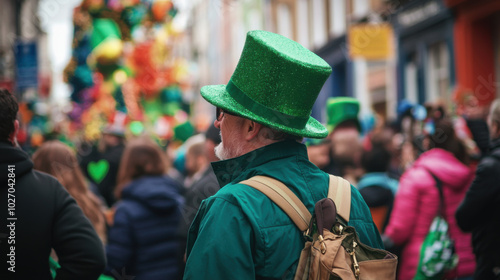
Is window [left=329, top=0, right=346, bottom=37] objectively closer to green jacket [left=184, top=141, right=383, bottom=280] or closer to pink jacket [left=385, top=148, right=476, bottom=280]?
pink jacket [left=385, top=148, right=476, bottom=280]

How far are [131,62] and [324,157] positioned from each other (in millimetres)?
13675

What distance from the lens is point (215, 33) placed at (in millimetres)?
36844

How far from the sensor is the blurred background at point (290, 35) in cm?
1226

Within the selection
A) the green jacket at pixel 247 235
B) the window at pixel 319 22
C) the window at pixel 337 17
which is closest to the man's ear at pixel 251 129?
the green jacket at pixel 247 235

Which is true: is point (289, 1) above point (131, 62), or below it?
above

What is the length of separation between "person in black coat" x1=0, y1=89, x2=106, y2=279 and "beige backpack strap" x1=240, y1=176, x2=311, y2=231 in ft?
3.42

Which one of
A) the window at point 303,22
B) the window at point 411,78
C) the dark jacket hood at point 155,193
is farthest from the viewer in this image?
the window at point 303,22

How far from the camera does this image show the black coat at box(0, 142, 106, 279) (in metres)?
2.60

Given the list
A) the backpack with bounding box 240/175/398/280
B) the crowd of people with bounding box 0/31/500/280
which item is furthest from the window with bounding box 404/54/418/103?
the backpack with bounding box 240/175/398/280

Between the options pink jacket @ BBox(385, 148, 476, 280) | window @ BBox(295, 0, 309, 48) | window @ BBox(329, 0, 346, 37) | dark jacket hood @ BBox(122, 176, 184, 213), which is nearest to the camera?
pink jacket @ BBox(385, 148, 476, 280)

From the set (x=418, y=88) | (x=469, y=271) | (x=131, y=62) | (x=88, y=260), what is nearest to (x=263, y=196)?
(x=88, y=260)

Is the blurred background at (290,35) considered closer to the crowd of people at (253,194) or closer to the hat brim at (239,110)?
the crowd of people at (253,194)

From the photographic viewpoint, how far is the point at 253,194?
1997 millimetres

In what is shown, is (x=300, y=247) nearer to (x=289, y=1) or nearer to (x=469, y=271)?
(x=469, y=271)
